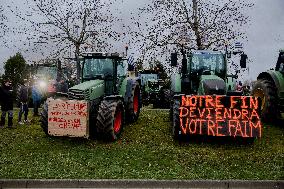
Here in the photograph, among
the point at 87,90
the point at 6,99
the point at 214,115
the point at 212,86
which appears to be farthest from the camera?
the point at 6,99

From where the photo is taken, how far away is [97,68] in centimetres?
1466

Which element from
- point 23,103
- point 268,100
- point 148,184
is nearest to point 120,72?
point 23,103

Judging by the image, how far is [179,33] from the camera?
2670 centimetres

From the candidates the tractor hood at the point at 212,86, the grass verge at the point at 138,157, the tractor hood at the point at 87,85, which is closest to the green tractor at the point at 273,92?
the grass verge at the point at 138,157

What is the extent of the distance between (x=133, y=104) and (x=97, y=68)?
1.96m

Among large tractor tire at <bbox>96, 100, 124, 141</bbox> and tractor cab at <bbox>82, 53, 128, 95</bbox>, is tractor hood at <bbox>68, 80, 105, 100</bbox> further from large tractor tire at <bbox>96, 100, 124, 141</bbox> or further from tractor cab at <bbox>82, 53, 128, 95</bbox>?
large tractor tire at <bbox>96, 100, 124, 141</bbox>

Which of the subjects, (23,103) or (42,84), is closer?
(23,103)

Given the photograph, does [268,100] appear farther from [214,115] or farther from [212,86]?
[214,115]

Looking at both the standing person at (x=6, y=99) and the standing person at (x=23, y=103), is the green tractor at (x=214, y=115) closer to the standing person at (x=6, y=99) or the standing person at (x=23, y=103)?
the standing person at (x=6, y=99)

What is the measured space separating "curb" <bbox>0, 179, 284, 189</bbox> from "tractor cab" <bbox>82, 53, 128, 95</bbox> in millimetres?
5302

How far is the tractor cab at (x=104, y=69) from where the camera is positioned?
1452 cm

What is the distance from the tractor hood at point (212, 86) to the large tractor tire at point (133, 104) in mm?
2447

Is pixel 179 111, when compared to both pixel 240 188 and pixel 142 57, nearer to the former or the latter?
pixel 240 188

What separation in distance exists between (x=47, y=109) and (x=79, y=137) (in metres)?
1.26
